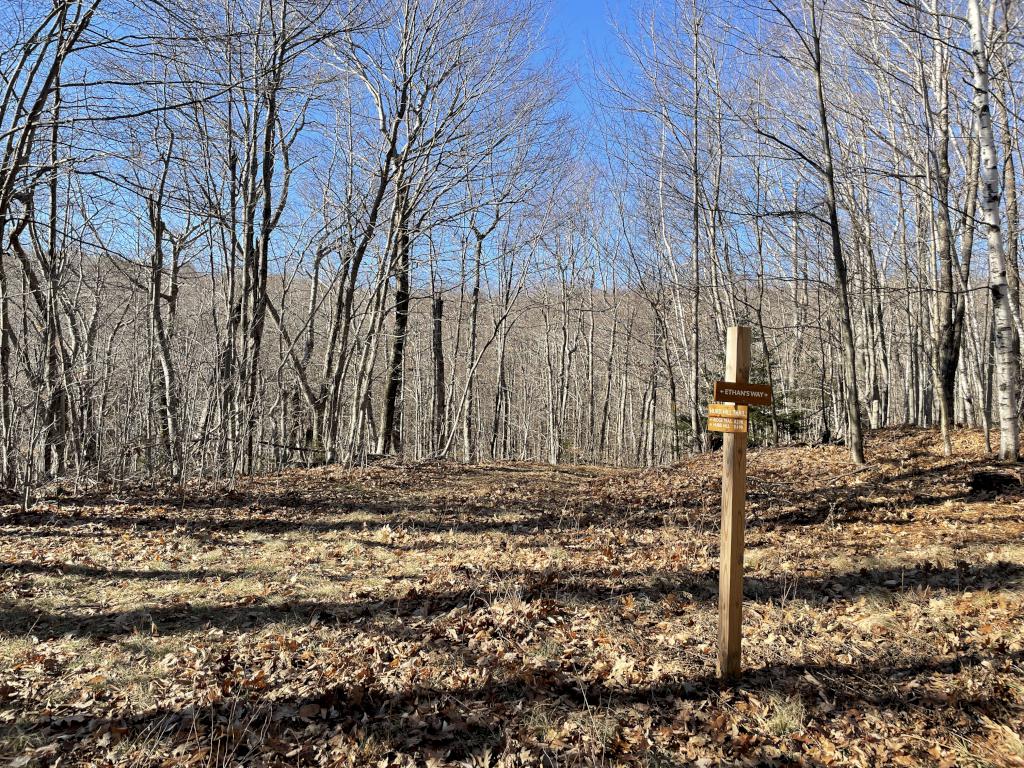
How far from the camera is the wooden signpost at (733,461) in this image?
3537mm

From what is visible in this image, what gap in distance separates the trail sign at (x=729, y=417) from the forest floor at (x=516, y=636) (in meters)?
1.54

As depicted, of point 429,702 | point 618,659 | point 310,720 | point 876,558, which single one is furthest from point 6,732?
point 876,558

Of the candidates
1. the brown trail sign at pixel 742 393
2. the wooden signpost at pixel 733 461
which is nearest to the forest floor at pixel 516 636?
the wooden signpost at pixel 733 461

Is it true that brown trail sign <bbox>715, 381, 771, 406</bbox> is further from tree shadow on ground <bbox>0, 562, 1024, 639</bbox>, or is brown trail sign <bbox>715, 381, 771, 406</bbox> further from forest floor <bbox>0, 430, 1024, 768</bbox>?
tree shadow on ground <bbox>0, 562, 1024, 639</bbox>

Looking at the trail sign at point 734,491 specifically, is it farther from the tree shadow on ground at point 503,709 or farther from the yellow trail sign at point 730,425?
the tree shadow on ground at point 503,709

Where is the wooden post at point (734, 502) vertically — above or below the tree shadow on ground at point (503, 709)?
above

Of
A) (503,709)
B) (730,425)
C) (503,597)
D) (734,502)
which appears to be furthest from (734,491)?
(503,597)

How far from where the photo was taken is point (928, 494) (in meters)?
7.40

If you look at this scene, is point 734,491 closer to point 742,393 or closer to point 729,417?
point 729,417

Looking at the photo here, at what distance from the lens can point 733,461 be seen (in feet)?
11.9

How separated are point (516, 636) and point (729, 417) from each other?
2.27 m

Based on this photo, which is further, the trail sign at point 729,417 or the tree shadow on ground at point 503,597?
the tree shadow on ground at point 503,597

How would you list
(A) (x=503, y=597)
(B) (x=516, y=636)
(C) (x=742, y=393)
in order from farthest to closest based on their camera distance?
(A) (x=503, y=597) → (B) (x=516, y=636) → (C) (x=742, y=393)

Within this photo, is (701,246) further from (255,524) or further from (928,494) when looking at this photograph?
(255,524)
